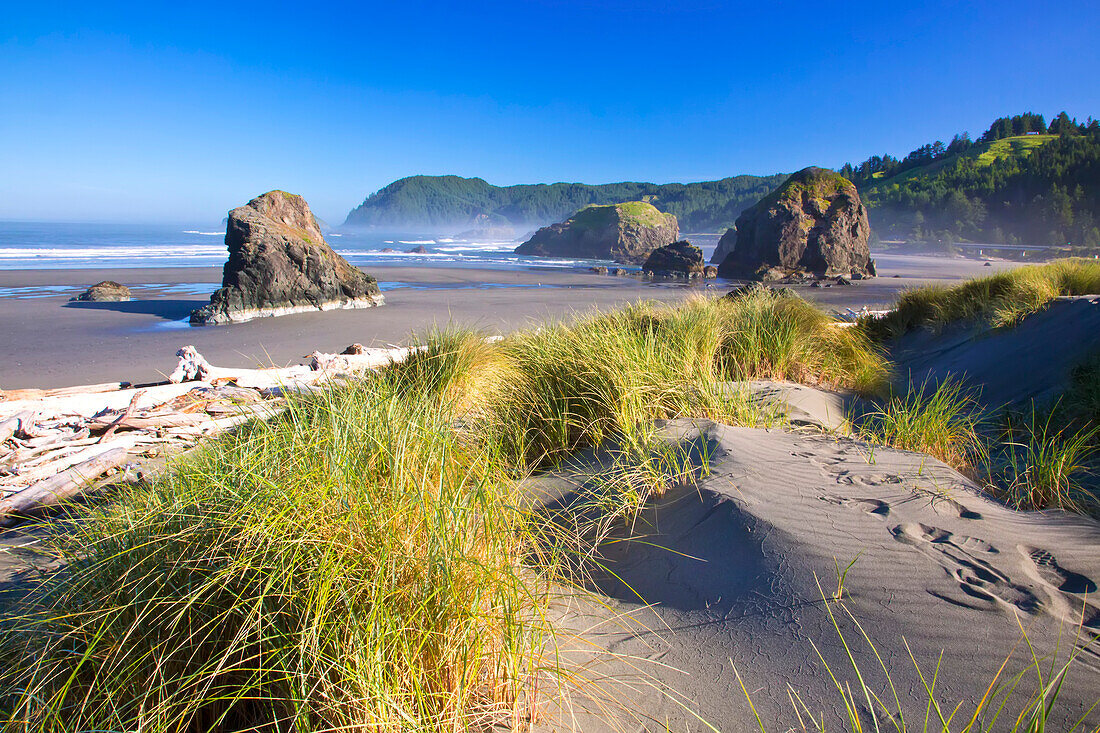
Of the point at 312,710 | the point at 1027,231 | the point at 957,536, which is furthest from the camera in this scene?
the point at 1027,231

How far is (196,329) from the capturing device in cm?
1520

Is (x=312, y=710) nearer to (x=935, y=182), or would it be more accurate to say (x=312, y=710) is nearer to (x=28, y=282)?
(x=28, y=282)

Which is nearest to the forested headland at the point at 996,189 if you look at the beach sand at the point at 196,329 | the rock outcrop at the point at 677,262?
the rock outcrop at the point at 677,262

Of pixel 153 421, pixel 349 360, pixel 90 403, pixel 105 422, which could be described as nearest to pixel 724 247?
pixel 349 360

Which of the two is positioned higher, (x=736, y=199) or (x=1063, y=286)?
(x=736, y=199)

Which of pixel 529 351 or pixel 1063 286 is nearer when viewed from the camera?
pixel 529 351

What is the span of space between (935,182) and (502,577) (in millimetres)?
96978

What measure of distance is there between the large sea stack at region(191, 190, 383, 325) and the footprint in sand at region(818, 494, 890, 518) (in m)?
17.6

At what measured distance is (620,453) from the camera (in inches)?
132

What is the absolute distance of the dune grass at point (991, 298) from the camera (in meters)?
7.85

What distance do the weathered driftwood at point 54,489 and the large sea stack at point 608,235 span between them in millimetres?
58527

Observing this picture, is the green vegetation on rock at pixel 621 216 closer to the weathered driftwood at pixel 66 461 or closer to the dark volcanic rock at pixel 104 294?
the dark volcanic rock at pixel 104 294

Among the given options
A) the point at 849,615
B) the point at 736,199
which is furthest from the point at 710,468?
the point at 736,199

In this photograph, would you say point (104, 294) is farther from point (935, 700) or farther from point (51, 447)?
point (935, 700)
